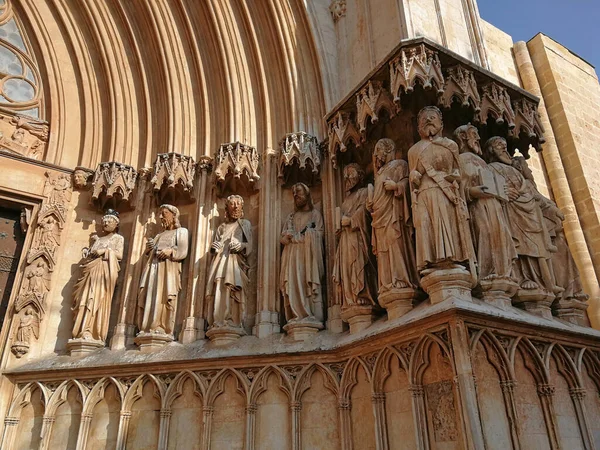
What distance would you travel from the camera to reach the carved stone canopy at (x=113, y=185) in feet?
19.2

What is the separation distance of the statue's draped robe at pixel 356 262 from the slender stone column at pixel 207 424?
1.52 m

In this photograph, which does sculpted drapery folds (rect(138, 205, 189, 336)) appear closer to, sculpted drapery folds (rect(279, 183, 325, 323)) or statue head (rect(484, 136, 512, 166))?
sculpted drapery folds (rect(279, 183, 325, 323))

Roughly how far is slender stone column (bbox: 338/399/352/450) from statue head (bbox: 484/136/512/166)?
8.18ft

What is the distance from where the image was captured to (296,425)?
4.19m

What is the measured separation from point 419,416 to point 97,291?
355cm

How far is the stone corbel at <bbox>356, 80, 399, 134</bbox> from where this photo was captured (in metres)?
4.50

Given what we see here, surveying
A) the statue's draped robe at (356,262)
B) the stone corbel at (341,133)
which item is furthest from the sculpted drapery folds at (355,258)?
the stone corbel at (341,133)

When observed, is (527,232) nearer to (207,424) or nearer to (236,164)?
(236,164)

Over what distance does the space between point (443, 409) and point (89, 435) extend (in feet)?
10.6

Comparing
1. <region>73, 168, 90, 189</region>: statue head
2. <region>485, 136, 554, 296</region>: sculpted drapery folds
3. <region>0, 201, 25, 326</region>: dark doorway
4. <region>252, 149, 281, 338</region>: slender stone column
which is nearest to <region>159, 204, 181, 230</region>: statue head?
<region>252, 149, 281, 338</region>: slender stone column

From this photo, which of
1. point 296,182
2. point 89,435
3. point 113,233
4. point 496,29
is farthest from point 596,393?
point 496,29

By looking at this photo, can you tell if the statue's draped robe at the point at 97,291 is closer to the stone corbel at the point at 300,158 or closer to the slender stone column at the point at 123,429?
the slender stone column at the point at 123,429

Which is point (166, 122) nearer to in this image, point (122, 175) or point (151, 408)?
point (122, 175)

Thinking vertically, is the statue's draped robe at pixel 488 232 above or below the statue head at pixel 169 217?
below
